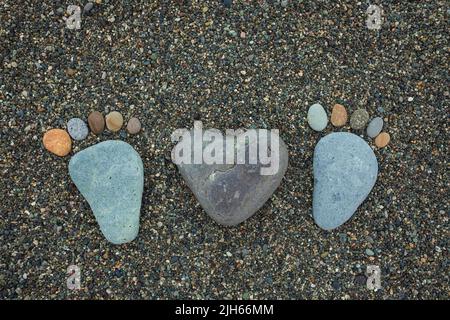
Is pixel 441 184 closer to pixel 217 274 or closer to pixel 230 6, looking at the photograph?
pixel 217 274

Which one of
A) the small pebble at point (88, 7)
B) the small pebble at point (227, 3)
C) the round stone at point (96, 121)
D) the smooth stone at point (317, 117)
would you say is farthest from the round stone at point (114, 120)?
the smooth stone at point (317, 117)

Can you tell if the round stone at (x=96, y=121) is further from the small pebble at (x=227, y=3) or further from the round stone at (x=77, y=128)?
the small pebble at (x=227, y=3)

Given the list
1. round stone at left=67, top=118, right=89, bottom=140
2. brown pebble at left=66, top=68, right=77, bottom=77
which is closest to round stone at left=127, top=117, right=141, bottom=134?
round stone at left=67, top=118, right=89, bottom=140

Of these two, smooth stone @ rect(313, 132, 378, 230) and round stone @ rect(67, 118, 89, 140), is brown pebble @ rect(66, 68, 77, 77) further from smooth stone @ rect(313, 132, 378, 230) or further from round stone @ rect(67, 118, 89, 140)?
smooth stone @ rect(313, 132, 378, 230)

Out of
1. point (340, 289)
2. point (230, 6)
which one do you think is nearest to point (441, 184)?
point (340, 289)

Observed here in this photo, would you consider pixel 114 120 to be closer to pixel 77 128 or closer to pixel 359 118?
pixel 77 128
